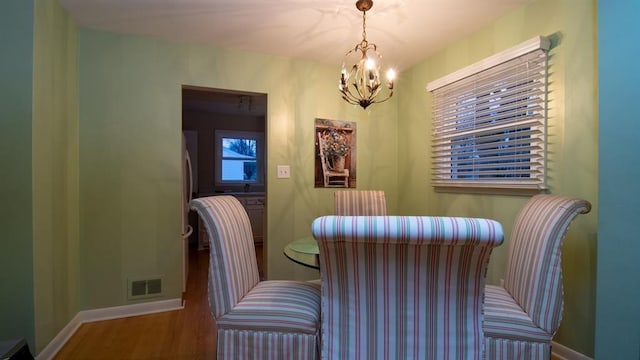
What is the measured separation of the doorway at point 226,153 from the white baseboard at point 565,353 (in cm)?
387

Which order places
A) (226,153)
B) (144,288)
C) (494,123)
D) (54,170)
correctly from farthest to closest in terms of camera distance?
(226,153) → (144,288) → (494,123) → (54,170)

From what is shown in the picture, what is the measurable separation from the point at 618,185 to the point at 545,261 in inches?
22.6

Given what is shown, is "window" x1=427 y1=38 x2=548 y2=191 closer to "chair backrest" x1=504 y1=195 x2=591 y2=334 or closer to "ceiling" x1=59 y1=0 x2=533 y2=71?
"ceiling" x1=59 y1=0 x2=533 y2=71

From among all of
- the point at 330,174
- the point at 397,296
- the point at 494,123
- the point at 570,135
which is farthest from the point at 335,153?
the point at 397,296

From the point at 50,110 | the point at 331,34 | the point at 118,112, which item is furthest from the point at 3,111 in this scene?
the point at 331,34

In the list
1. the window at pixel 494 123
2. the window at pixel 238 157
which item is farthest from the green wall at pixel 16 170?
the window at pixel 238 157

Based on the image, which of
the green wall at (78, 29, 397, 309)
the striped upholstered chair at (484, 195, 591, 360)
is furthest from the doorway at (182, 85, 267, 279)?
the striped upholstered chair at (484, 195, 591, 360)

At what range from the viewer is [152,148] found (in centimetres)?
267

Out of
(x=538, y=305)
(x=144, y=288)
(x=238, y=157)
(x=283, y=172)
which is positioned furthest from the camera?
(x=238, y=157)

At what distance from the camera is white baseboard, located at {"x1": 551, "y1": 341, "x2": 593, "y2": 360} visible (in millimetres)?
1802

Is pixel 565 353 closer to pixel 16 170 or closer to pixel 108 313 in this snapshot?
pixel 108 313

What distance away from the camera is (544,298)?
1369 mm

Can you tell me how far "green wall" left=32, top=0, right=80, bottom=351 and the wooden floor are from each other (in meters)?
0.19

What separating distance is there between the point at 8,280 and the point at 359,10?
2.74m
